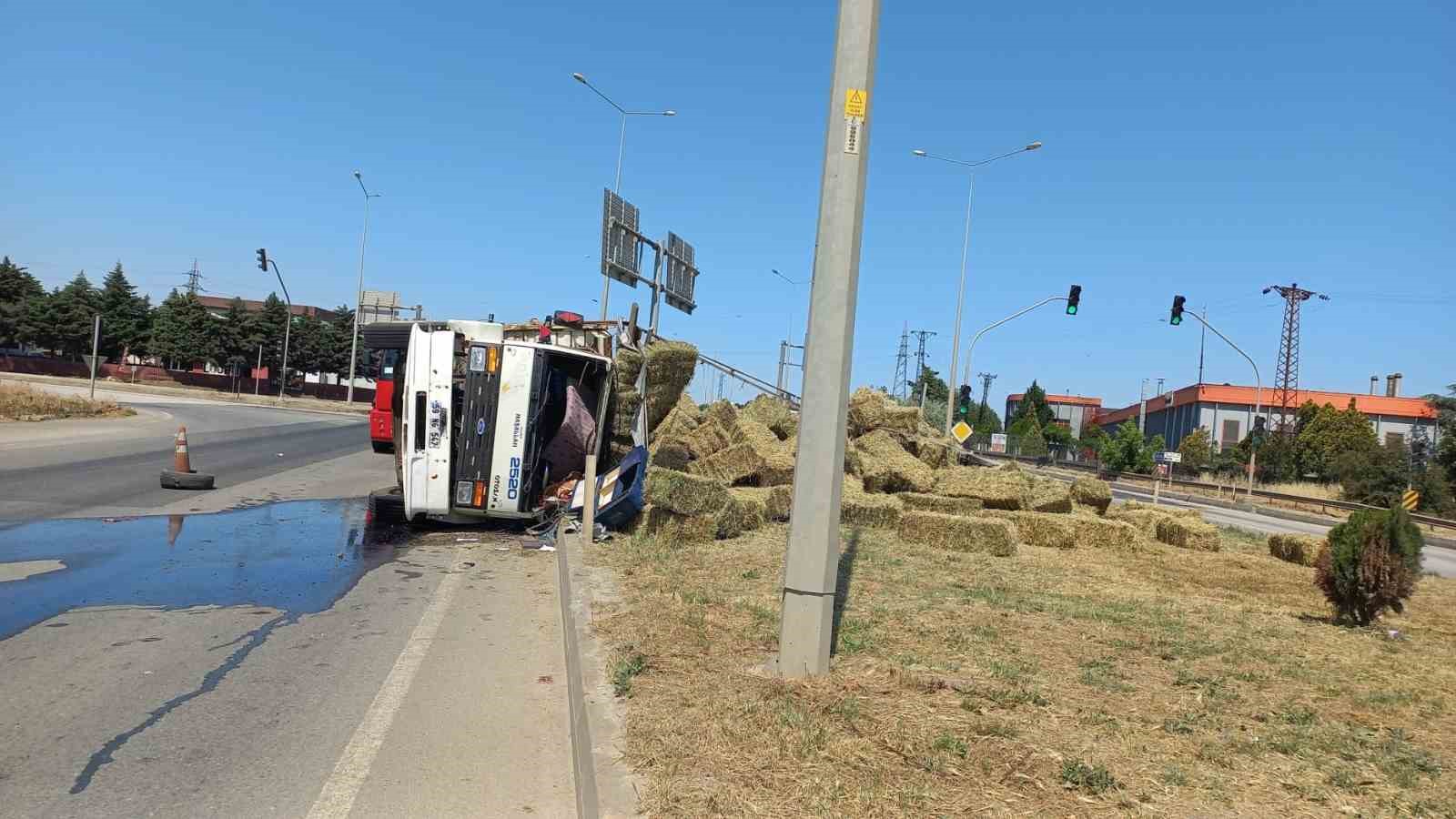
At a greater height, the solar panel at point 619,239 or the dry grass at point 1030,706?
the solar panel at point 619,239

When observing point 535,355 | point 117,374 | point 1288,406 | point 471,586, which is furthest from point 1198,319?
point 117,374

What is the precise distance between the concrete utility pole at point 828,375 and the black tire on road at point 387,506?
28.3 ft

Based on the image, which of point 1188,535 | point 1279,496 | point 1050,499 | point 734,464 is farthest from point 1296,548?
point 1279,496

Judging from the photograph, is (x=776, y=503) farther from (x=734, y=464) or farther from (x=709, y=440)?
(x=709, y=440)

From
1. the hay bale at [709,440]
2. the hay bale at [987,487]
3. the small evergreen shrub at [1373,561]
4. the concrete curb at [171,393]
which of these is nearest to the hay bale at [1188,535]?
the hay bale at [987,487]

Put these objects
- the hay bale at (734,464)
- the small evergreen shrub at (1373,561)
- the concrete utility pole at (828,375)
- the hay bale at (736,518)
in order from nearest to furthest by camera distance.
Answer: the concrete utility pole at (828,375) < the small evergreen shrub at (1373,561) < the hay bale at (736,518) < the hay bale at (734,464)

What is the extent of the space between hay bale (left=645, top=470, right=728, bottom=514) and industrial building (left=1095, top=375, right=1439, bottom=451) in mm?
55642

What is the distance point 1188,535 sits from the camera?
1421cm

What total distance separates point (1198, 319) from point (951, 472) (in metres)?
20.1

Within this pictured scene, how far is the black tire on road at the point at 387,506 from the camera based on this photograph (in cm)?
1370

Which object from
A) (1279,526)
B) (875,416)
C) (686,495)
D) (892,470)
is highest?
(875,416)

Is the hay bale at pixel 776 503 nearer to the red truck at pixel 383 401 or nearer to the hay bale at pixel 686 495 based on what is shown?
the hay bale at pixel 686 495

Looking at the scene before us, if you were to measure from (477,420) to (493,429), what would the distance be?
22cm

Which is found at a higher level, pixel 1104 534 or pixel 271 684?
pixel 1104 534
